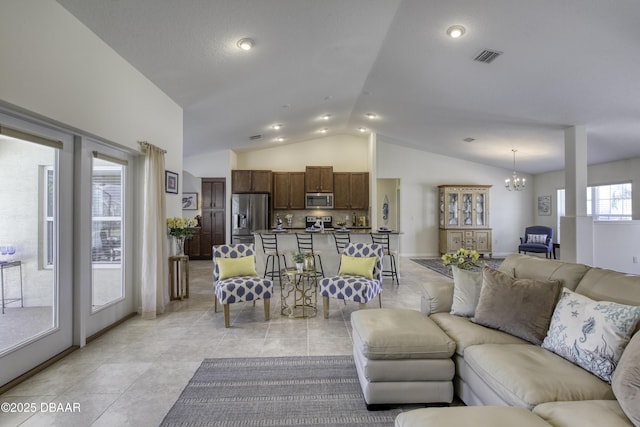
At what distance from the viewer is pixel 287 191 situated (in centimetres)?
838

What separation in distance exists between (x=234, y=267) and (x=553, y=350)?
325 centimetres

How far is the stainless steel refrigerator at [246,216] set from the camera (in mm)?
7715

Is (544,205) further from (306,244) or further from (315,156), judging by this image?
(306,244)

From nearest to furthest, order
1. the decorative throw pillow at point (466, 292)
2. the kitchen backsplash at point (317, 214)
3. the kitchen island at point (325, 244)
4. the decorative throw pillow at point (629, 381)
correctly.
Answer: the decorative throw pillow at point (629, 381) → the decorative throw pillow at point (466, 292) → the kitchen island at point (325, 244) → the kitchen backsplash at point (317, 214)

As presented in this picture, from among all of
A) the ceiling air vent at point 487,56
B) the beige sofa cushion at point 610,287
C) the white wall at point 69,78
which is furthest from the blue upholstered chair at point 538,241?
the white wall at point 69,78

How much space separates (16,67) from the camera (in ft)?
6.73

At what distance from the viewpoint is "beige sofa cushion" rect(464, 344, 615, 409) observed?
4.71ft

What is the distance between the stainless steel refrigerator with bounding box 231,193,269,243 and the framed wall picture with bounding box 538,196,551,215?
799 centimetres

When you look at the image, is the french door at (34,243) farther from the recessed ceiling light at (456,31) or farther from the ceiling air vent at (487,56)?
the ceiling air vent at (487,56)

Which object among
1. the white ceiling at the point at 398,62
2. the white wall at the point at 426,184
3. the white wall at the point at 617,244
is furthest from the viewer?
the white wall at the point at 426,184

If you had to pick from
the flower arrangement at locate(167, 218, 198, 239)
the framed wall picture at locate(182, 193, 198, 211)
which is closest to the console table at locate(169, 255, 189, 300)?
the flower arrangement at locate(167, 218, 198, 239)

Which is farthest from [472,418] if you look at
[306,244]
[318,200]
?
[318,200]

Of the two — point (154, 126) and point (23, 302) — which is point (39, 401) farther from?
point (154, 126)

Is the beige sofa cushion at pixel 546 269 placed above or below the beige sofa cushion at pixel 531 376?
above
